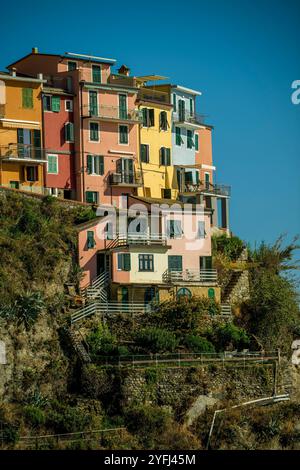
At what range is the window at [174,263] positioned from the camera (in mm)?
97688

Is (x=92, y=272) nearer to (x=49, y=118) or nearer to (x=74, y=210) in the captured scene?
(x=74, y=210)

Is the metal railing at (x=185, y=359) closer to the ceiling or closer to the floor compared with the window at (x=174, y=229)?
closer to the floor

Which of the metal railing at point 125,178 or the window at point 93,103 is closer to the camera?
the window at point 93,103

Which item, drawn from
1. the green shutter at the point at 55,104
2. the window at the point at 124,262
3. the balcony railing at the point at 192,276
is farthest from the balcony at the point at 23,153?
the balcony railing at the point at 192,276

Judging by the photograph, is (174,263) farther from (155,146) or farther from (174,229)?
(155,146)

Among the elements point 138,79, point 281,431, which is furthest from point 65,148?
point 281,431

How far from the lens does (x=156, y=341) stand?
295 feet

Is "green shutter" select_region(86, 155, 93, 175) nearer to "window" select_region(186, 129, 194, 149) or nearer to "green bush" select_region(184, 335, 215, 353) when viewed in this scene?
"window" select_region(186, 129, 194, 149)

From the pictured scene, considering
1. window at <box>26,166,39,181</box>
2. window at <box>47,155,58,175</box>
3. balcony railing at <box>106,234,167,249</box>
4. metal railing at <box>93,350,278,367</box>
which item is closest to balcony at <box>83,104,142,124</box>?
window at <box>47,155,58,175</box>

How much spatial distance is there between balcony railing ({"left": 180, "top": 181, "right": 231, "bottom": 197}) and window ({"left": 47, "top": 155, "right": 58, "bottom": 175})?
33.1 ft

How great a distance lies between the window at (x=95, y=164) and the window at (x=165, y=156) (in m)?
5.62

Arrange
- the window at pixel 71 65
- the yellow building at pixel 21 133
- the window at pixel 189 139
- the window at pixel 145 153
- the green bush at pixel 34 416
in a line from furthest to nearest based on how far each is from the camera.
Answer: the window at pixel 189 139 → the window at pixel 145 153 → the window at pixel 71 65 → the yellow building at pixel 21 133 → the green bush at pixel 34 416

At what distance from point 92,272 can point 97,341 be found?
644 centimetres

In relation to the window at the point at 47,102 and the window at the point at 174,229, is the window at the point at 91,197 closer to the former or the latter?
the window at the point at 47,102
